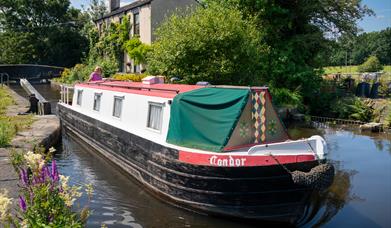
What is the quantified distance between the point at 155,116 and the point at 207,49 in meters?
7.46

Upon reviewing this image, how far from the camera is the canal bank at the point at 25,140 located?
7.28m

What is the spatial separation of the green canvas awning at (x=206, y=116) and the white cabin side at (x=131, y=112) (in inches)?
18.1

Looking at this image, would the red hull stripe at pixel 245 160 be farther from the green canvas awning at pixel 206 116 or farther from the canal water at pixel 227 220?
the canal water at pixel 227 220

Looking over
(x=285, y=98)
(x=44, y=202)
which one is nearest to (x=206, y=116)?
(x=44, y=202)

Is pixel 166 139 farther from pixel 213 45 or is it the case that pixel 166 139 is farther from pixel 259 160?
pixel 213 45

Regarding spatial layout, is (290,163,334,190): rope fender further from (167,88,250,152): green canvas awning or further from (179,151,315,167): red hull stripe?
(167,88,250,152): green canvas awning

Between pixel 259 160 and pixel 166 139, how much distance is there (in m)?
2.42

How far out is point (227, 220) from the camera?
7367 mm

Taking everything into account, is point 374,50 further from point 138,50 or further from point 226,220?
point 226,220

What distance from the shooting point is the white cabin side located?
8898 millimetres

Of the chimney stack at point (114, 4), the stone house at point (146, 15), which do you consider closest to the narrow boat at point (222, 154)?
the stone house at point (146, 15)

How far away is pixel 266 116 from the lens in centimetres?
814

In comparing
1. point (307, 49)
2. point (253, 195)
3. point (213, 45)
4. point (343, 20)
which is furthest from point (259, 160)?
point (343, 20)

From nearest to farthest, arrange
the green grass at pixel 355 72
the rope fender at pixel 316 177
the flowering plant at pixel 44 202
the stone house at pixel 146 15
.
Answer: the flowering plant at pixel 44 202, the rope fender at pixel 316 177, the green grass at pixel 355 72, the stone house at pixel 146 15
